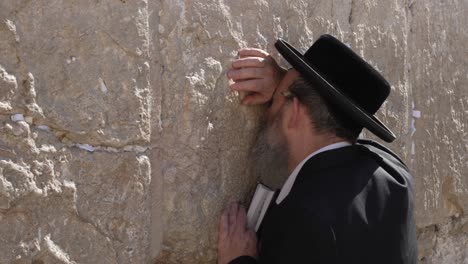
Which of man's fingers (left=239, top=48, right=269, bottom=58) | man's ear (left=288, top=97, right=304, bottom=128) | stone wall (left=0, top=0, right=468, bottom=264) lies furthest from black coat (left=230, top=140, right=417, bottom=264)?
man's fingers (left=239, top=48, right=269, bottom=58)

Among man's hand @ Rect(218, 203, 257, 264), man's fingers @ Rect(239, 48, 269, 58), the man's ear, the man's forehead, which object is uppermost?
man's fingers @ Rect(239, 48, 269, 58)

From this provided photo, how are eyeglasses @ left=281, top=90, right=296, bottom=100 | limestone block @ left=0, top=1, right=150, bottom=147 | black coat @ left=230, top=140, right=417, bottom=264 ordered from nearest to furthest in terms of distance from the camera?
limestone block @ left=0, top=1, right=150, bottom=147
black coat @ left=230, top=140, right=417, bottom=264
eyeglasses @ left=281, top=90, right=296, bottom=100

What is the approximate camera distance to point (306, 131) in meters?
2.27

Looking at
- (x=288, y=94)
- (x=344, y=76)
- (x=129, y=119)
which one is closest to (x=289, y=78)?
(x=288, y=94)

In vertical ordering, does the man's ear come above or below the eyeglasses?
below

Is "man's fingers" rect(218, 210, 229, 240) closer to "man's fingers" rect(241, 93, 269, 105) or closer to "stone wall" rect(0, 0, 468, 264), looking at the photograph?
"stone wall" rect(0, 0, 468, 264)

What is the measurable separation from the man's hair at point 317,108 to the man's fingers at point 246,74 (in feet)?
0.35

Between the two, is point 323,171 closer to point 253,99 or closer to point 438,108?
point 253,99

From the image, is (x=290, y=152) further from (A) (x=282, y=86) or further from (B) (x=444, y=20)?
(B) (x=444, y=20)

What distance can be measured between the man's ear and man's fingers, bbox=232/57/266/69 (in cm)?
15

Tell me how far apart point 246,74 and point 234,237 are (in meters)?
0.51

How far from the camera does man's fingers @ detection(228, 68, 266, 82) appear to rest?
2242mm

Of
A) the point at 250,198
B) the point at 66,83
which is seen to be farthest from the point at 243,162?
the point at 66,83

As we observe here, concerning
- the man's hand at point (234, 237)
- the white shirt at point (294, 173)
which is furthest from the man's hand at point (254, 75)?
the man's hand at point (234, 237)
